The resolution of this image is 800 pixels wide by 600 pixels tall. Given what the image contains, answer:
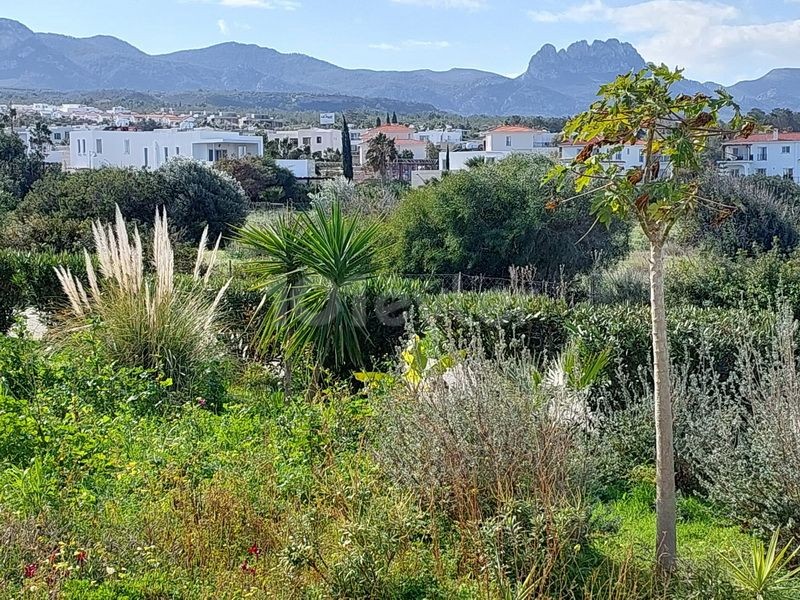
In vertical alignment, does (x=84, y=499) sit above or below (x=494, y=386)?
below

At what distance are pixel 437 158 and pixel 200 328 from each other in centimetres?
5750

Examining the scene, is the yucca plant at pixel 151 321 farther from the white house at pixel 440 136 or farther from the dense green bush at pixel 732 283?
the white house at pixel 440 136

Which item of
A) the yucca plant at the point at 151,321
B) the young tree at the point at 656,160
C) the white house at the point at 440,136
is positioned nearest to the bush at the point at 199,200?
the yucca plant at the point at 151,321

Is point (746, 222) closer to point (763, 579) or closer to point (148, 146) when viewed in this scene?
point (763, 579)

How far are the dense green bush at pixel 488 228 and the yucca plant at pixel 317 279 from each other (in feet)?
35.5

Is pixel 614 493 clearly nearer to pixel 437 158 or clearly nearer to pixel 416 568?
pixel 416 568

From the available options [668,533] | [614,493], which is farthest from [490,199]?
[668,533]

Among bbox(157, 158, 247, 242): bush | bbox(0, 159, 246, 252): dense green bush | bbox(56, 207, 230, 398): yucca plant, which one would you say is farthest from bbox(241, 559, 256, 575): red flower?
bbox(157, 158, 247, 242): bush

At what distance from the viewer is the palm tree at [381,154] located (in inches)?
1889

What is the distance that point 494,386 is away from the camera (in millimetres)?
3855

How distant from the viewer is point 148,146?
5647 centimetres

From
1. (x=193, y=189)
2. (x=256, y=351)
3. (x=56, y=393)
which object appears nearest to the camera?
(x=56, y=393)

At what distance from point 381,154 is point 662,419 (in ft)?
150

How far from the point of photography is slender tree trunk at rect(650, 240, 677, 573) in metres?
3.20
